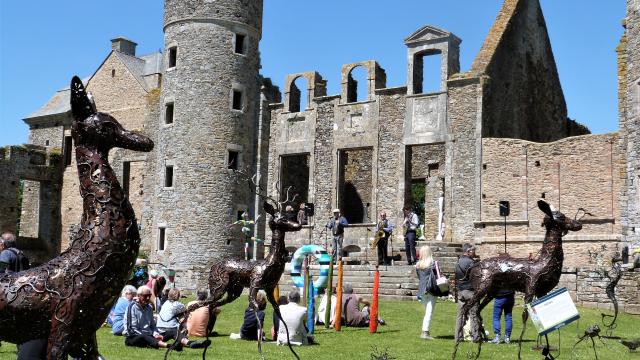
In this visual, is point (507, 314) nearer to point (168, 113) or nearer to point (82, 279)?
point (82, 279)

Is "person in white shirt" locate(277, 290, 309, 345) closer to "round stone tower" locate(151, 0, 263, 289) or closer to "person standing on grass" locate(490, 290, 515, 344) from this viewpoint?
"person standing on grass" locate(490, 290, 515, 344)

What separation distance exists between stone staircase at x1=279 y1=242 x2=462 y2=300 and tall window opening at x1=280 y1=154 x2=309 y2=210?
6.89 metres

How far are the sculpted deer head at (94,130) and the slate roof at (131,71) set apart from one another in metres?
35.3

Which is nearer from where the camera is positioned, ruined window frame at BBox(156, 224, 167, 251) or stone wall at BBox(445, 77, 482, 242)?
stone wall at BBox(445, 77, 482, 242)

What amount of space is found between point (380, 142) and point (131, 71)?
55.5ft

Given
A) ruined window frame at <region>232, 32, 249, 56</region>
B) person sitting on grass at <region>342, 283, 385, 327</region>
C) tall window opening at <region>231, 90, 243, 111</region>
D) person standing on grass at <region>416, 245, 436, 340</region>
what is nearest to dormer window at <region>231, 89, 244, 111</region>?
tall window opening at <region>231, 90, 243, 111</region>

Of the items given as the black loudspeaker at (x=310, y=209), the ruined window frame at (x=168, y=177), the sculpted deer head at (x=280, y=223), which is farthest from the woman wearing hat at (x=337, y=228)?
the sculpted deer head at (x=280, y=223)

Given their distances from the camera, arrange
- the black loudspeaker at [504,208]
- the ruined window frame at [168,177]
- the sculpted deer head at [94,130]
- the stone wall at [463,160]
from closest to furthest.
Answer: the sculpted deer head at [94,130], the black loudspeaker at [504,208], the stone wall at [463,160], the ruined window frame at [168,177]

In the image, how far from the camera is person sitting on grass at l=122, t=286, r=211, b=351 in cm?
1345

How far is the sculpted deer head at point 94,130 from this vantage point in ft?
21.4

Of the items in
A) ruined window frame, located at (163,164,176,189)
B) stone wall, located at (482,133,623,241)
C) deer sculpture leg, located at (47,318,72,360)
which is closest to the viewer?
deer sculpture leg, located at (47,318,72,360)

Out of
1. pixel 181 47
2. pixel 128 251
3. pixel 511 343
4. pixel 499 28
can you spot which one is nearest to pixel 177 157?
pixel 181 47

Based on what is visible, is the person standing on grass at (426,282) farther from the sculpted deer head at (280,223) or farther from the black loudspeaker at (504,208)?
the black loudspeaker at (504,208)

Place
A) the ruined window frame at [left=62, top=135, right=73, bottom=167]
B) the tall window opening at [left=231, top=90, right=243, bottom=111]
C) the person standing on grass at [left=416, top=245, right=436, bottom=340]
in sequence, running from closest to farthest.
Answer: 1. the person standing on grass at [left=416, top=245, right=436, bottom=340]
2. the tall window opening at [left=231, top=90, right=243, bottom=111]
3. the ruined window frame at [left=62, top=135, right=73, bottom=167]
